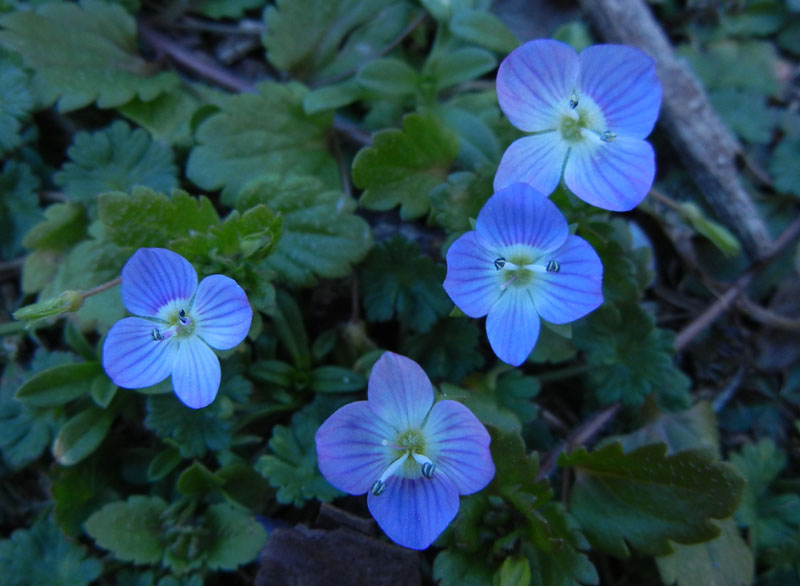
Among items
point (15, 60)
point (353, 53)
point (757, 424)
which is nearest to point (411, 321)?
point (353, 53)

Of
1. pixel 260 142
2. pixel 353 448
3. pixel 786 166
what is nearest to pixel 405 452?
pixel 353 448

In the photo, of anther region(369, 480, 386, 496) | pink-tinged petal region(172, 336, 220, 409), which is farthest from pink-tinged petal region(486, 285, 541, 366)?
pink-tinged petal region(172, 336, 220, 409)

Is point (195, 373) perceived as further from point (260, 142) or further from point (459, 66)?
point (459, 66)

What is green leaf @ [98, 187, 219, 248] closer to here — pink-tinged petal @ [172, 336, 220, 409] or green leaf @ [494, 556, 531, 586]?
pink-tinged petal @ [172, 336, 220, 409]

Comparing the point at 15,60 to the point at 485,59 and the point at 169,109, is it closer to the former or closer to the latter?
the point at 169,109

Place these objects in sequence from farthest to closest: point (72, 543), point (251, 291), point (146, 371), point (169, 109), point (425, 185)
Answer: point (169, 109) < point (425, 185) < point (72, 543) < point (251, 291) < point (146, 371)

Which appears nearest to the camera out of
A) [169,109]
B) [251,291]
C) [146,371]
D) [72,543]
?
[146,371]

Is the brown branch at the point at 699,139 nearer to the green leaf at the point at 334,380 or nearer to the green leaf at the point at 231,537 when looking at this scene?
the green leaf at the point at 334,380
